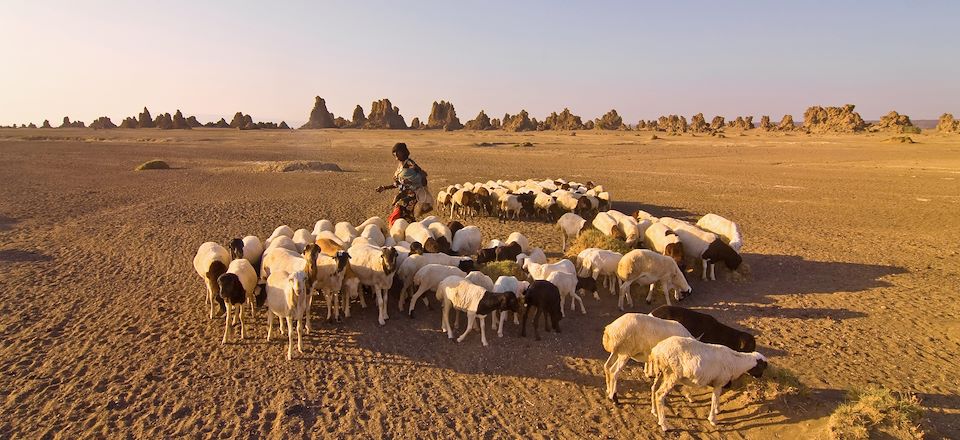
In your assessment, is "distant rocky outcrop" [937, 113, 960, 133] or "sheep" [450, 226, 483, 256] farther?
"distant rocky outcrop" [937, 113, 960, 133]

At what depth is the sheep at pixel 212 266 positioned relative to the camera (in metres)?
8.82

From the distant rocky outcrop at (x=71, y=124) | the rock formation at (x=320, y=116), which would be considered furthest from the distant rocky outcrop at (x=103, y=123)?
the rock formation at (x=320, y=116)

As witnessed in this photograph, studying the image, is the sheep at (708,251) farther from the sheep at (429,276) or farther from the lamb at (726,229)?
the sheep at (429,276)

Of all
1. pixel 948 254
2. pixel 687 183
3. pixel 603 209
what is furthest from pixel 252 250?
pixel 687 183

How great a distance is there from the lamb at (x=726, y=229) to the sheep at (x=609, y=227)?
2.36 m

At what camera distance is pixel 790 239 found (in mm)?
15242

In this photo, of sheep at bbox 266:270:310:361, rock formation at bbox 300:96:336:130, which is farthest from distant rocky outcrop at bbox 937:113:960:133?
rock formation at bbox 300:96:336:130

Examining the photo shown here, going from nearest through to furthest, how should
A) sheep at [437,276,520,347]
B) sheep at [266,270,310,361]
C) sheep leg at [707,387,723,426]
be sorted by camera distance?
1. sheep leg at [707,387,723,426]
2. sheep at [266,270,310,361]
3. sheep at [437,276,520,347]

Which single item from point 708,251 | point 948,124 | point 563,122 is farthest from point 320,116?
point 708,251

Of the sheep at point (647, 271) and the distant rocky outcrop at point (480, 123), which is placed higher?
the distant rocky outcrop at point (480, 123)

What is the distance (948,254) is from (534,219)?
35.8 ft

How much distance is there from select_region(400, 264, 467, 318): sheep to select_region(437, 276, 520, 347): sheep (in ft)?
1.61

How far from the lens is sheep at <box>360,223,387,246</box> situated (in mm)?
11390

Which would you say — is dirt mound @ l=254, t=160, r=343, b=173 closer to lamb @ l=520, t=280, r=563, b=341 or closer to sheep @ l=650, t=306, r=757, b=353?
lamb @ l=520, t=280, r=563, b=341
